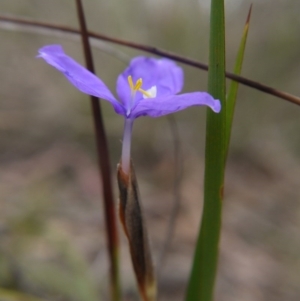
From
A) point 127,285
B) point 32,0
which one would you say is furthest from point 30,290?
point 32,0

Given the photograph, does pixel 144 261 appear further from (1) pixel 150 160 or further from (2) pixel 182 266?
→ (1) pixel 150 160

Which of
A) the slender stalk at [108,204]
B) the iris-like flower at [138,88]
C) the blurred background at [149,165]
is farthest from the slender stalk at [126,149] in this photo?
the blurred background at [149,165]

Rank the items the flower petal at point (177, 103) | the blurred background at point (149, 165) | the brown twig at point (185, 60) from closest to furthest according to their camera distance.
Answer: the flower petal at point (177, 103) < the brown twig at point (185, 60) < the blurred background at point (149, 165)

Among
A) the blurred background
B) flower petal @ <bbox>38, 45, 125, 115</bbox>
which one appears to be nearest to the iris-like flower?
flower petal @ <bbox>38, 45, 125, 115</bbox>

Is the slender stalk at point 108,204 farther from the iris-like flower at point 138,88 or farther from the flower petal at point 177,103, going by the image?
A: the flower petal at point 177,103

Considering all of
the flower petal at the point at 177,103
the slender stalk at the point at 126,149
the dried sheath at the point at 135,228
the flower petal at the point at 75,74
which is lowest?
the dried sheath at the point at 135,228

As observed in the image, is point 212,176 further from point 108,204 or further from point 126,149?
point 108,204

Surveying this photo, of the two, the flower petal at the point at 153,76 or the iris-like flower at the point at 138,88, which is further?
the flower petal at the point at 153,76

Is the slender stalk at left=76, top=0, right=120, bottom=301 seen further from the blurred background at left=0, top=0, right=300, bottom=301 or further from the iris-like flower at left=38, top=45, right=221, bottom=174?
the blurred background at left=0, top=0, right=300, bottom=301
